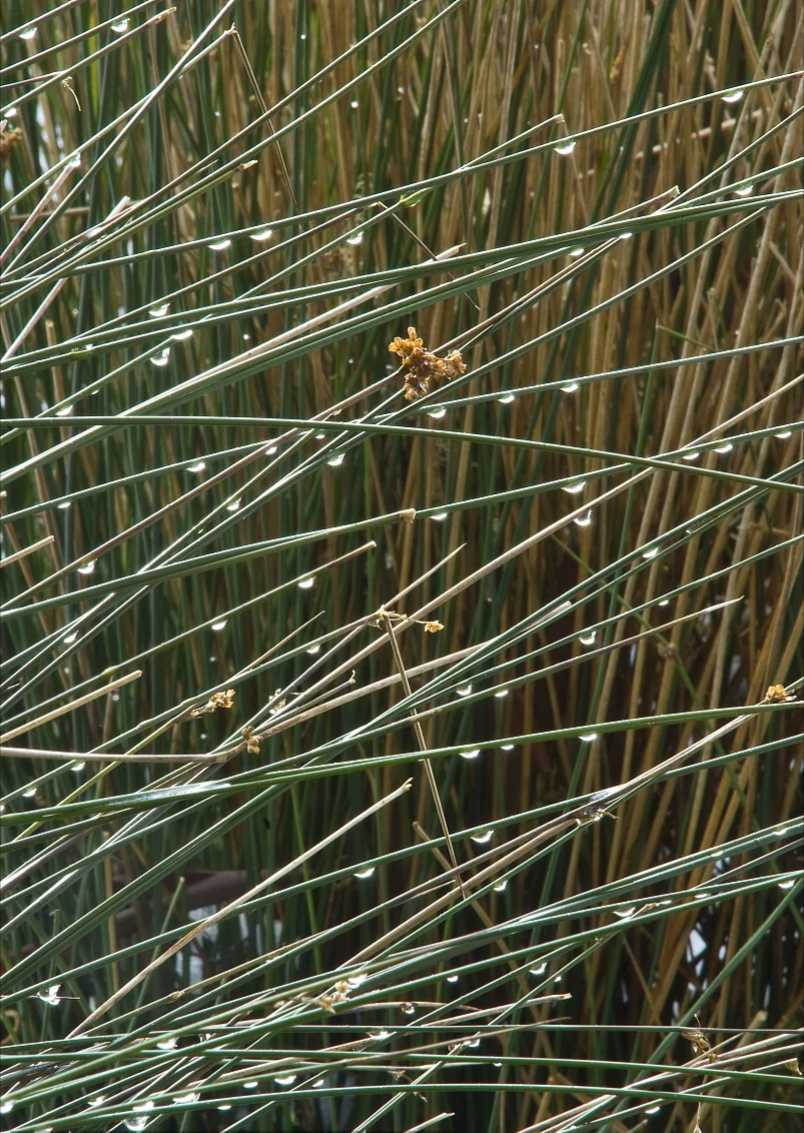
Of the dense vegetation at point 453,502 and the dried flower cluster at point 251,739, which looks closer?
the dried flower cluster at point 251,739

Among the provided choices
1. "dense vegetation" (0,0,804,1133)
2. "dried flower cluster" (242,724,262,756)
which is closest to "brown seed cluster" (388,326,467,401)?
"dried flower cluster" (242,724,262,756)

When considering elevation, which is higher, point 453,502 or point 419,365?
point 419,365

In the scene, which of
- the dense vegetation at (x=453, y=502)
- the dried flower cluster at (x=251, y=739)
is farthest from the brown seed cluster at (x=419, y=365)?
the dense vegetation at (x=453, y=502)

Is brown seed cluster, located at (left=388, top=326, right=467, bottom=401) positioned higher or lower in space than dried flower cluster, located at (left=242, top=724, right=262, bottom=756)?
higher

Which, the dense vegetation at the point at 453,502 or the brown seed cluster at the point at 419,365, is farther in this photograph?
the dense vegetation at the point at 453,502

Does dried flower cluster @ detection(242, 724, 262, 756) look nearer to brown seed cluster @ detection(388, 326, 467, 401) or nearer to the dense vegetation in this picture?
brown seed cluster @ detection(388, 326, 467, 401)

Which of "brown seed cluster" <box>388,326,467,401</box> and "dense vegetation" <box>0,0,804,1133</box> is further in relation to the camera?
"dense vegetation" <box>0,0,804,1133</box>

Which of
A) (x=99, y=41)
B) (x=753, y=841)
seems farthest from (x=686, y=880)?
(x=99, y=41)

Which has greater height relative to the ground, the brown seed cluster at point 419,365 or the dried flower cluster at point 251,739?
the brown seed cluster at point 419,365

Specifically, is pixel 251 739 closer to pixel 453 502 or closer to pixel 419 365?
pixel 419 365

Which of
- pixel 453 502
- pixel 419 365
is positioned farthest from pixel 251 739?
pixel 453 502

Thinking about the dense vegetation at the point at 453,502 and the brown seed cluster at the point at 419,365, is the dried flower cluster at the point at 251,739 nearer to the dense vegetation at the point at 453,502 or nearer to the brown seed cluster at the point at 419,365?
the brown seed cluster at the point at 419,365

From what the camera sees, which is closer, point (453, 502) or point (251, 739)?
point (251, 739)
